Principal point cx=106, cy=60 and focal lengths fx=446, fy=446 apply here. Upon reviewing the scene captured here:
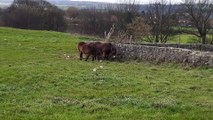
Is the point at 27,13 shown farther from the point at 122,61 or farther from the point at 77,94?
the point at 77,94

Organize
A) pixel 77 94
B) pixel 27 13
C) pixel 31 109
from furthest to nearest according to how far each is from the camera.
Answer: pixel 27 13
pixel 77 94
pixel 31 109

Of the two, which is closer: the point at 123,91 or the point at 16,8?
the point at 123,91

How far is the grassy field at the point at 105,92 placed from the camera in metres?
10.1

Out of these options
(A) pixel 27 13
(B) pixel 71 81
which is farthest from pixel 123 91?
(A) pixel 27 13

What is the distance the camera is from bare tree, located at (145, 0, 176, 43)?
196 feet

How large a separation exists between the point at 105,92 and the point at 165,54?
27.9 ft

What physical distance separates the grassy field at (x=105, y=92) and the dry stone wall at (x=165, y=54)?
71cm

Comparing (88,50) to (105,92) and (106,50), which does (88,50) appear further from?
(105,92)

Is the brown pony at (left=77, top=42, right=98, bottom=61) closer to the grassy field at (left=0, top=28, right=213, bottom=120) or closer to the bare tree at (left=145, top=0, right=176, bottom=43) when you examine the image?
the grassy field at (left=0, top=28, right=213, bottom=120)

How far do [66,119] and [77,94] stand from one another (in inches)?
108

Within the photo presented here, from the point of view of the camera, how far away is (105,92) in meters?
12.5

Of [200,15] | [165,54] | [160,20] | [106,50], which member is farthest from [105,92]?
[160,20]

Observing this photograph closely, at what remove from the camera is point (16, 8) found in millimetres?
Answer: 82938

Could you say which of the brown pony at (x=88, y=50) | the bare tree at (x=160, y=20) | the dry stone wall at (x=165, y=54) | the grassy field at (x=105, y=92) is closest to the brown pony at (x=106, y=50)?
the brown pony at (x=88, y=50)
